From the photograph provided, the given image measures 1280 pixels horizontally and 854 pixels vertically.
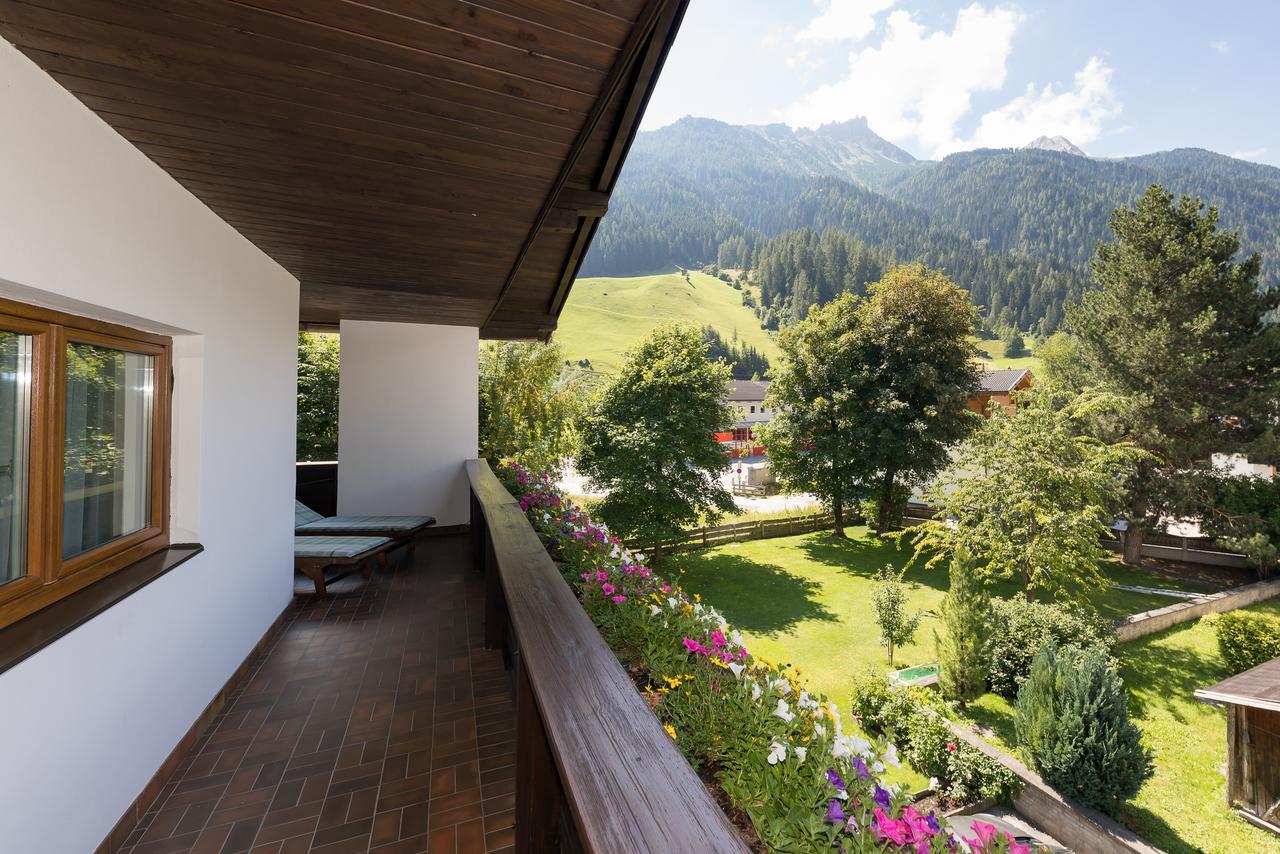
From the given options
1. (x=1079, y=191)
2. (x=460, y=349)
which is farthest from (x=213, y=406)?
(x=1079, y=191)

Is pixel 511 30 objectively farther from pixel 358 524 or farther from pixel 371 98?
pixel 358 524

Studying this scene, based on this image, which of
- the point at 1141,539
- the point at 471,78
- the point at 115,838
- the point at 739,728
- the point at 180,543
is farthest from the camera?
the point at 1141,539

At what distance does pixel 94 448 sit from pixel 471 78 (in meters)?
2.11

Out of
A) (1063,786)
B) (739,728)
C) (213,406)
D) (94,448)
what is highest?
(213,406)

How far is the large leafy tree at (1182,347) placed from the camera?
13.1m

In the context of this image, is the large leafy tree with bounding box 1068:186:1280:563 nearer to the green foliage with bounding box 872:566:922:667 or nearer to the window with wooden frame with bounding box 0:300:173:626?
the green foliage with bounding box 872:566:922:667

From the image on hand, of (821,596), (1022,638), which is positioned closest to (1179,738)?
(1022,638)

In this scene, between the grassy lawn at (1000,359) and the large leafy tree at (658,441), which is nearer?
the large leafy tree at (658,441)

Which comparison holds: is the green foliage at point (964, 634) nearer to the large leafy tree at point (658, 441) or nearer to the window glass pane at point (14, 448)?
the large leafy tree at point (658, 441)

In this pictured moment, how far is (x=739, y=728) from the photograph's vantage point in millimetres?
1482

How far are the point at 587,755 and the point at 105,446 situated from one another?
254 cm

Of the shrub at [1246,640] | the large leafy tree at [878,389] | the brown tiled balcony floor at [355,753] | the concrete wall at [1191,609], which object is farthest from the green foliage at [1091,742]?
the large leafy tree at [878,389]

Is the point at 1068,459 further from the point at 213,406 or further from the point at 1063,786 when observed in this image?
the point at 213,406

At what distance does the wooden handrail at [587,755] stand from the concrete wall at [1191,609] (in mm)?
12047
